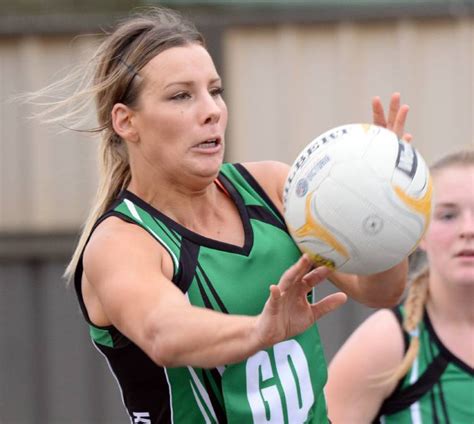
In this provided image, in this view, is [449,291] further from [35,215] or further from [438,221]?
[35,215]

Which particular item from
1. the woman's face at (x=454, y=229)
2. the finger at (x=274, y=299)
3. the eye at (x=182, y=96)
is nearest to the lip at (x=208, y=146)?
the eye at (x=182, y=96)

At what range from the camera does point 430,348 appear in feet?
13.7

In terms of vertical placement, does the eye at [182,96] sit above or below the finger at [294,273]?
above

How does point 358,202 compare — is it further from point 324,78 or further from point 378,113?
point 324,78

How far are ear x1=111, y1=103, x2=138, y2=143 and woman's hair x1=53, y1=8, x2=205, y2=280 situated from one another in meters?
0.02

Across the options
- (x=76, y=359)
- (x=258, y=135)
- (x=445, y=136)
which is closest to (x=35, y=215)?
(x=76, y=359)

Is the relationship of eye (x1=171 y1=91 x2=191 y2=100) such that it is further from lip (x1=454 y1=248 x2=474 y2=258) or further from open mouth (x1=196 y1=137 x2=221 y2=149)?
lip (x1=454 y1=248 x2=474 y2=258)

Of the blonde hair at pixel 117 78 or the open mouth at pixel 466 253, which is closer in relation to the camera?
the blonde hair at pixel 117 78

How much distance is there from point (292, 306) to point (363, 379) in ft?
3.71

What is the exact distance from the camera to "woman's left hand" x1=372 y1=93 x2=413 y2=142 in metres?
3.53

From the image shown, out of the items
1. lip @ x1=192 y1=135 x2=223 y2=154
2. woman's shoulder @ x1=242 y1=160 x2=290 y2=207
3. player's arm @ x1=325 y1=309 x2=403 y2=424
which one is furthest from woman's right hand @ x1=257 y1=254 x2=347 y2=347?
player's arm @ x1=325 y1=309 x2=403 y2=424

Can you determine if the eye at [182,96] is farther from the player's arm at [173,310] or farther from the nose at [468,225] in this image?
the nose at [468,225]

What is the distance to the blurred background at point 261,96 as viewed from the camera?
6828 mm

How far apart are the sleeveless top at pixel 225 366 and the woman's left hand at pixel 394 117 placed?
44 cm
